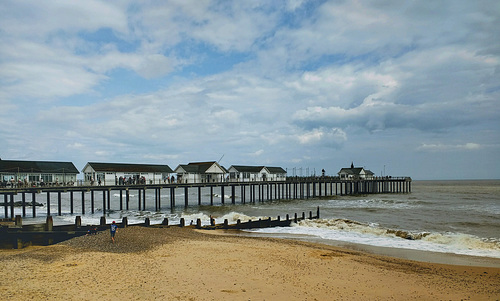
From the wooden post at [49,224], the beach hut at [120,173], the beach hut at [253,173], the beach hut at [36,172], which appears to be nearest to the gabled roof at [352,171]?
the beach hut at [253,173]

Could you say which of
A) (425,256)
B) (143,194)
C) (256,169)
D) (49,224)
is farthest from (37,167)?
(425,256)

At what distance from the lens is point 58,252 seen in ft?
53.3

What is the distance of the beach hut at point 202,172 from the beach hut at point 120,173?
439 cm

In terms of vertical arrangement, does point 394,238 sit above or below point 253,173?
below

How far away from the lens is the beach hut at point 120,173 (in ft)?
158

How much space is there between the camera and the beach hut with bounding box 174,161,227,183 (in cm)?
5838

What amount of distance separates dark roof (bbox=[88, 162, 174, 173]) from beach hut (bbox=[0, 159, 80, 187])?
8.92 feet

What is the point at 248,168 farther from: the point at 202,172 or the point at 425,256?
the point at 425,256

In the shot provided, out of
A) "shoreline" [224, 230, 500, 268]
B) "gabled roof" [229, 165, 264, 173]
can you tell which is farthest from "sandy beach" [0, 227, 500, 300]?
"gabled roof" [229, 165, 264, 173]

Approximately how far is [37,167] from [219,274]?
4043cm

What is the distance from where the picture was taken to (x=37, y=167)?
1780 inches

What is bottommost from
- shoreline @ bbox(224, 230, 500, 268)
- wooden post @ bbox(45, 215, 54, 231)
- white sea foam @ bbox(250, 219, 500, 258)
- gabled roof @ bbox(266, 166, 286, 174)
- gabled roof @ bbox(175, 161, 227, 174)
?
white sea foam @ bbox(250, 219, 500, 258)

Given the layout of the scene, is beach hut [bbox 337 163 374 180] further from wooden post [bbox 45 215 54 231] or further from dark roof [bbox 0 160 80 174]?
wooden post [bbox 45 215 54 231]

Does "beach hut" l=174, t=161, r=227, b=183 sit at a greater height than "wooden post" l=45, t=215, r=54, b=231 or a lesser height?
greater
